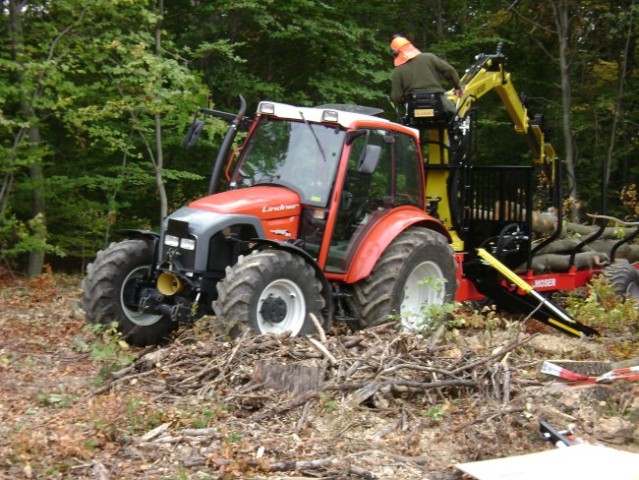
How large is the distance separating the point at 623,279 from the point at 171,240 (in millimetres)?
6144

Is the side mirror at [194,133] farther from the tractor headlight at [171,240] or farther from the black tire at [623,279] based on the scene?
the black tire at [623,279]

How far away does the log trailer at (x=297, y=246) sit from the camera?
23.7ft

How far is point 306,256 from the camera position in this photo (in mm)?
7270

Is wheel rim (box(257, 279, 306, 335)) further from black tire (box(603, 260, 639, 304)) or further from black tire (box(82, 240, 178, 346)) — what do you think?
black tire (box(603, 260, 639, 304))

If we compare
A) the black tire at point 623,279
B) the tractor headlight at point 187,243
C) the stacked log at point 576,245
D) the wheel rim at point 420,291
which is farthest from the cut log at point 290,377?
the black tire at point 623,279

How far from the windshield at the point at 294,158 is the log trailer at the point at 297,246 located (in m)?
0.01

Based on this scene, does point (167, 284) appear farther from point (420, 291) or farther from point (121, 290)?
point (420, 291)

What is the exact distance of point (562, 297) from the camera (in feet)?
37.7

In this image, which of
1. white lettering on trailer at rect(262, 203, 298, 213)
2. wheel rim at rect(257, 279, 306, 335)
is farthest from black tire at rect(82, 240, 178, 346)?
wheel rim at rect(257, 279, 306, 335)

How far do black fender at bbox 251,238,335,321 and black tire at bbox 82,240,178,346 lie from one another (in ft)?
4.11

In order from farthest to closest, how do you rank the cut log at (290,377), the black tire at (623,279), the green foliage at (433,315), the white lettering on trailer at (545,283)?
the black tire at (623,279)
the white lettering on trailer at (545,283)
the green foliage at (433,315)
the cut log at (290,377)

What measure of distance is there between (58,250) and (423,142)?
20.4 feet

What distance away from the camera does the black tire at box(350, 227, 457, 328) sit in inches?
311

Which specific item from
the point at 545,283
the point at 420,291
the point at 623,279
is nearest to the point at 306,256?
the point at 420,291
